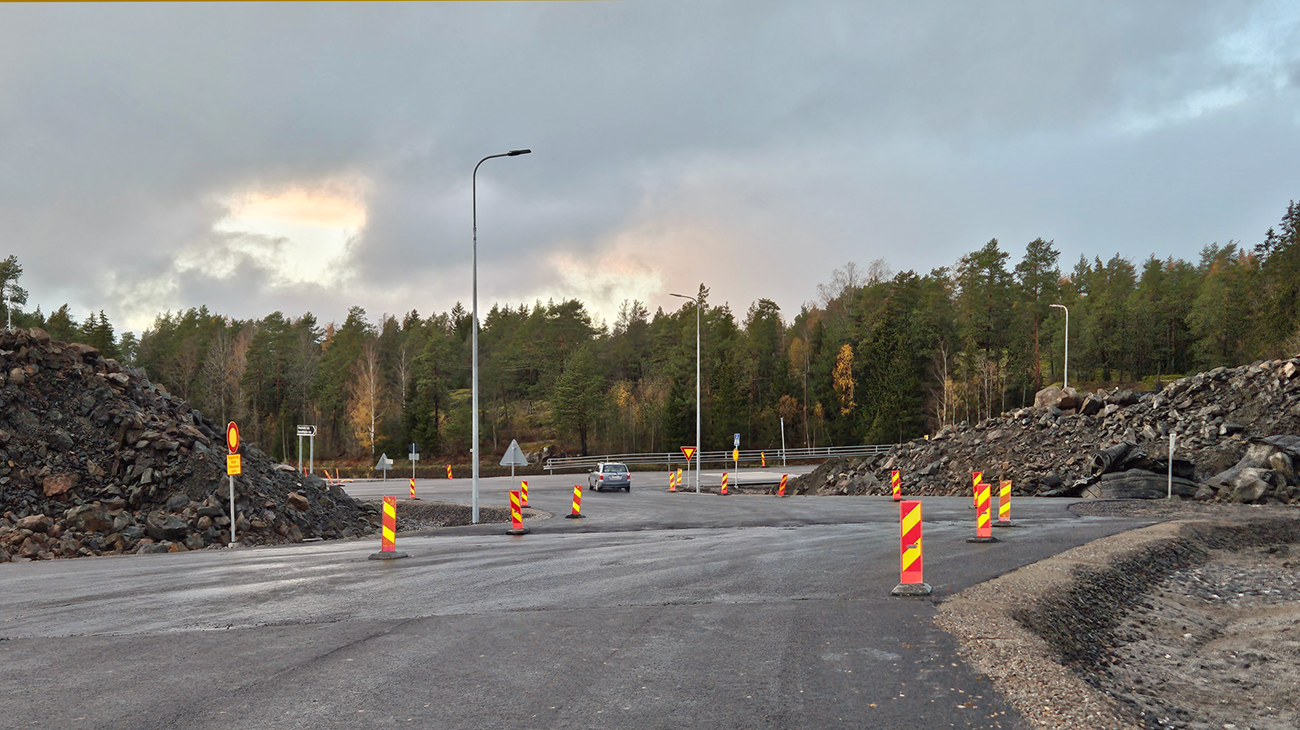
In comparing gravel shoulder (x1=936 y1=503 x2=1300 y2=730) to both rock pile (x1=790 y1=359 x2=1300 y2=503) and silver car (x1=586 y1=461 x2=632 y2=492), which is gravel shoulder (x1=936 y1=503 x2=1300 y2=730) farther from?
silver car (x1=586 y1=461 x2=632 y2=492)

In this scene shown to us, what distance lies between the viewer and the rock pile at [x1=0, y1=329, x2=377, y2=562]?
60.8 feet

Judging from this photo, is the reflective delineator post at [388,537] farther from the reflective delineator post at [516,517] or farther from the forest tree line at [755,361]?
the forest tree line at [755,361]

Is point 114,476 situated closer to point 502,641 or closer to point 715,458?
point 502,641

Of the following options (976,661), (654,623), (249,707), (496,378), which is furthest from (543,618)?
(496,378)

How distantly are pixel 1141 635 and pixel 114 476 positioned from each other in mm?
22189

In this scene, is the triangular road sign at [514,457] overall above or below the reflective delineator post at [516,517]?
above

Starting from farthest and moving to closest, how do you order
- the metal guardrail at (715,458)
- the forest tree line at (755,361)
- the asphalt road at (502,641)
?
the forest tree line at (755,361) < the metal guardrail at (715,458) < the asphalt road at (502,641)

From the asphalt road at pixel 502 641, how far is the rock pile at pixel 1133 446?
1548cm

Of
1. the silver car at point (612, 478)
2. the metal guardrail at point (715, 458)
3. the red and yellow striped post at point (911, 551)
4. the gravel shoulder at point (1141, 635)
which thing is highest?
the red and yellow striped post at point (911, 551)

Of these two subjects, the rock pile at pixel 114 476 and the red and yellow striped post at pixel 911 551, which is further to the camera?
the rock pile at pixel 114 476

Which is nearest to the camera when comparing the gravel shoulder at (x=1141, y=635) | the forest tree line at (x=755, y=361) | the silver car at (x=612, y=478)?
the gravel shoulder at (x=1141, y=635)

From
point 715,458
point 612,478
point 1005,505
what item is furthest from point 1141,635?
point 715,458

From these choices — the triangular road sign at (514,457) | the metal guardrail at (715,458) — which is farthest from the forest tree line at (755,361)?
the triangular road sign at (514,457)

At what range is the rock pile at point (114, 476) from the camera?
18.5 metres
